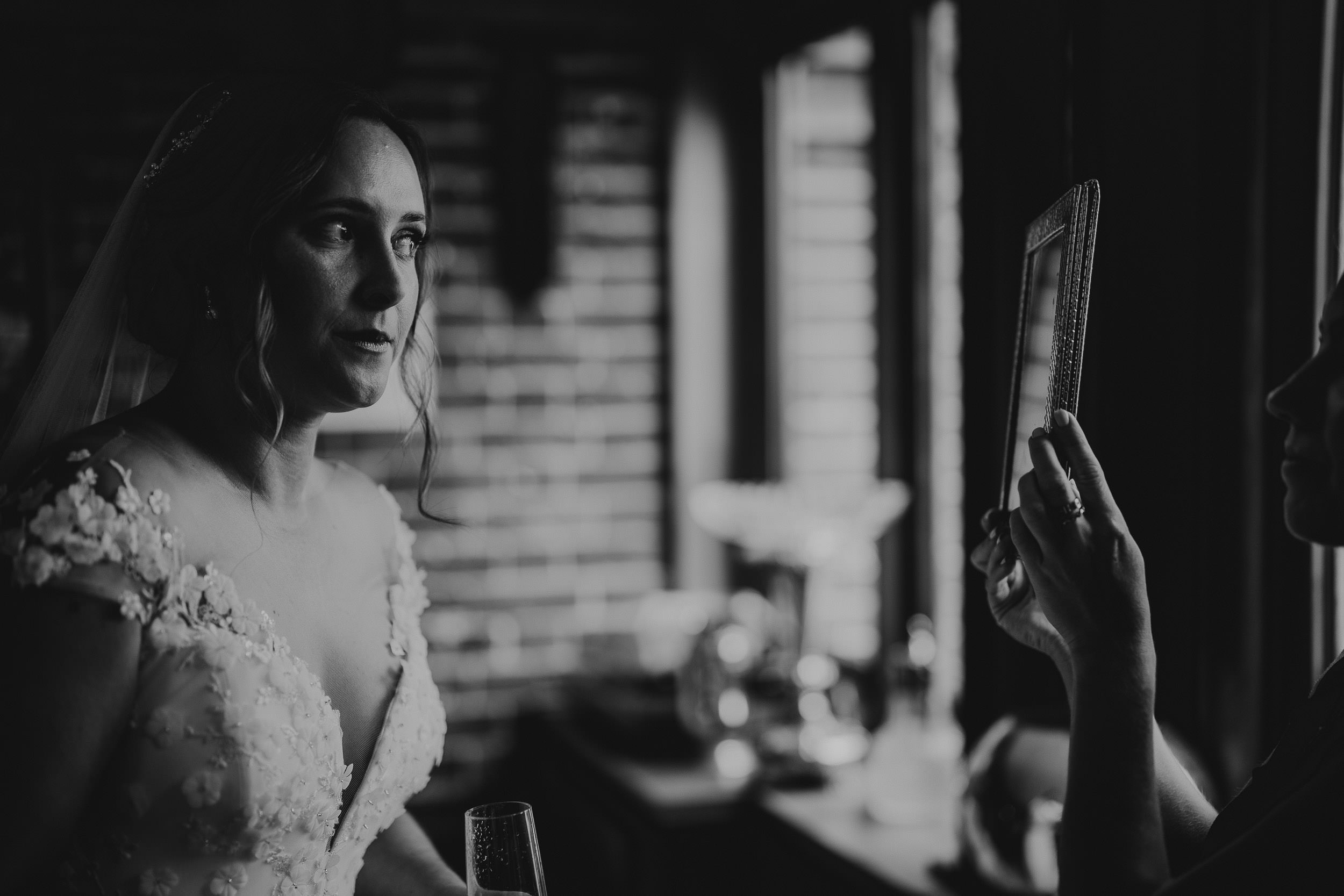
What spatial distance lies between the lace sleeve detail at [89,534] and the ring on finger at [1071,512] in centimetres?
86

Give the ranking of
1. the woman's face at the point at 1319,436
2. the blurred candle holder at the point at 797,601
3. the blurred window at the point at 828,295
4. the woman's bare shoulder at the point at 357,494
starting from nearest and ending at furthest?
1. the woman's face at the point at 1319,436
2. the woman's bare shoulder at the point at 357,494
3. the blurred candle holder at the point at 797,601
4. the blurred window at the point at 828,295

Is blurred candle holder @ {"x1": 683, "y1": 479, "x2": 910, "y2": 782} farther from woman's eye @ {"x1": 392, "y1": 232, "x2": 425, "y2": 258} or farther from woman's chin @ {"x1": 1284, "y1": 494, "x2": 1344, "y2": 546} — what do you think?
woman's chin @ {"x1": 1284, "y1": 494, "x2": 1344, "y2": 546}

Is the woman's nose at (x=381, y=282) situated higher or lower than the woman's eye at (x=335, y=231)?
lower

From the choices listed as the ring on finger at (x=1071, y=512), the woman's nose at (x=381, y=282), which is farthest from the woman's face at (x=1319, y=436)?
the woman's nose at (x=381, y=282)

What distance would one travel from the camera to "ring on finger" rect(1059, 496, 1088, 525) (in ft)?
3.56

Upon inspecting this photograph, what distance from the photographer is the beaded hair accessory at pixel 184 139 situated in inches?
54.8

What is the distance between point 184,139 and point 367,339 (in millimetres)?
316

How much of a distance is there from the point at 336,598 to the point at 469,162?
250cm

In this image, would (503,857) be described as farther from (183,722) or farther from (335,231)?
(335,231)

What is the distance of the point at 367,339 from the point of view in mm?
1368

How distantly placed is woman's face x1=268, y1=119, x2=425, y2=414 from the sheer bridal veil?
0.21 meters

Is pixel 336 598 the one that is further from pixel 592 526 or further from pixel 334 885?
pixel 592 526

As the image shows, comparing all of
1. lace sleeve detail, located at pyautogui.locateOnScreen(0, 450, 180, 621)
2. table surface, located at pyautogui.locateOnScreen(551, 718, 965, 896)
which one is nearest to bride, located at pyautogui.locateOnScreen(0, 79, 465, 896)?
lace sleeve detail, located at pyautogui.locateOnScreen(0, 450, 180, 621)

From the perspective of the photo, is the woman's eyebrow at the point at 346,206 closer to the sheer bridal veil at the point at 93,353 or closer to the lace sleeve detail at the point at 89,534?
the sheer bridal veil at the point at 93,353
